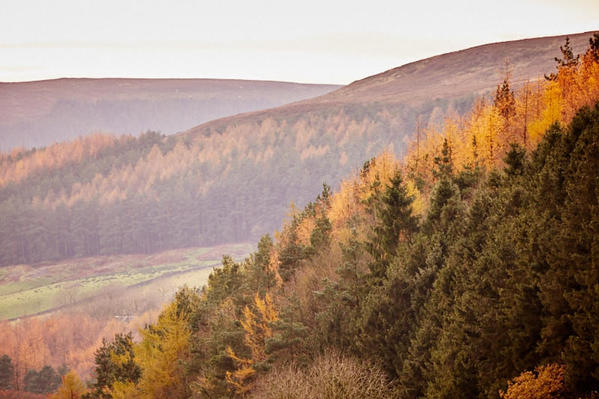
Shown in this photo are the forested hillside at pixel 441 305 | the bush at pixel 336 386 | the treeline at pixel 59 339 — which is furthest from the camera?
the treeline at pixel 59 339

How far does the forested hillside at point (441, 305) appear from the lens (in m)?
19.3

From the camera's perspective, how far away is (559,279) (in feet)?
64.1

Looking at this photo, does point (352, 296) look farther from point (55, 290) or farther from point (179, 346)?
point (55, 290)

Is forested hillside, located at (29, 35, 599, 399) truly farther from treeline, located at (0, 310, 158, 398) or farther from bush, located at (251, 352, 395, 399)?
treeline, located at (0, 310, 158, 398)

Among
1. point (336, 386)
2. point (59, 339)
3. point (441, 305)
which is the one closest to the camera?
point (336, 386)

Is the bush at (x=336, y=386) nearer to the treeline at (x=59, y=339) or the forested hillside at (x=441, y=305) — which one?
the forested hillside at (x=441, y=305)

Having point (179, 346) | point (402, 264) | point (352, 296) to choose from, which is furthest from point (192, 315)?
point (402, 264)

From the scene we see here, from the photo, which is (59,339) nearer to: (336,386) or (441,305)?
(336,386)

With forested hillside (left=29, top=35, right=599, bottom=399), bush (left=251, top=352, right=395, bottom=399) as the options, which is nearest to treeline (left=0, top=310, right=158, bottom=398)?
forested hillside (left=29, top=35, right=599, bottom=399)

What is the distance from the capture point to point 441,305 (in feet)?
84.2

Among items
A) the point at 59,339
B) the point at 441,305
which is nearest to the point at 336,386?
the point at 441,305

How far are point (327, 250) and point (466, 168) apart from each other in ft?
46.9

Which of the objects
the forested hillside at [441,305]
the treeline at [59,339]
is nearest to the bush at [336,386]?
the forested hillside at [441,305]

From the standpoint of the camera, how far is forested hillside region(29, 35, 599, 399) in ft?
63.3
